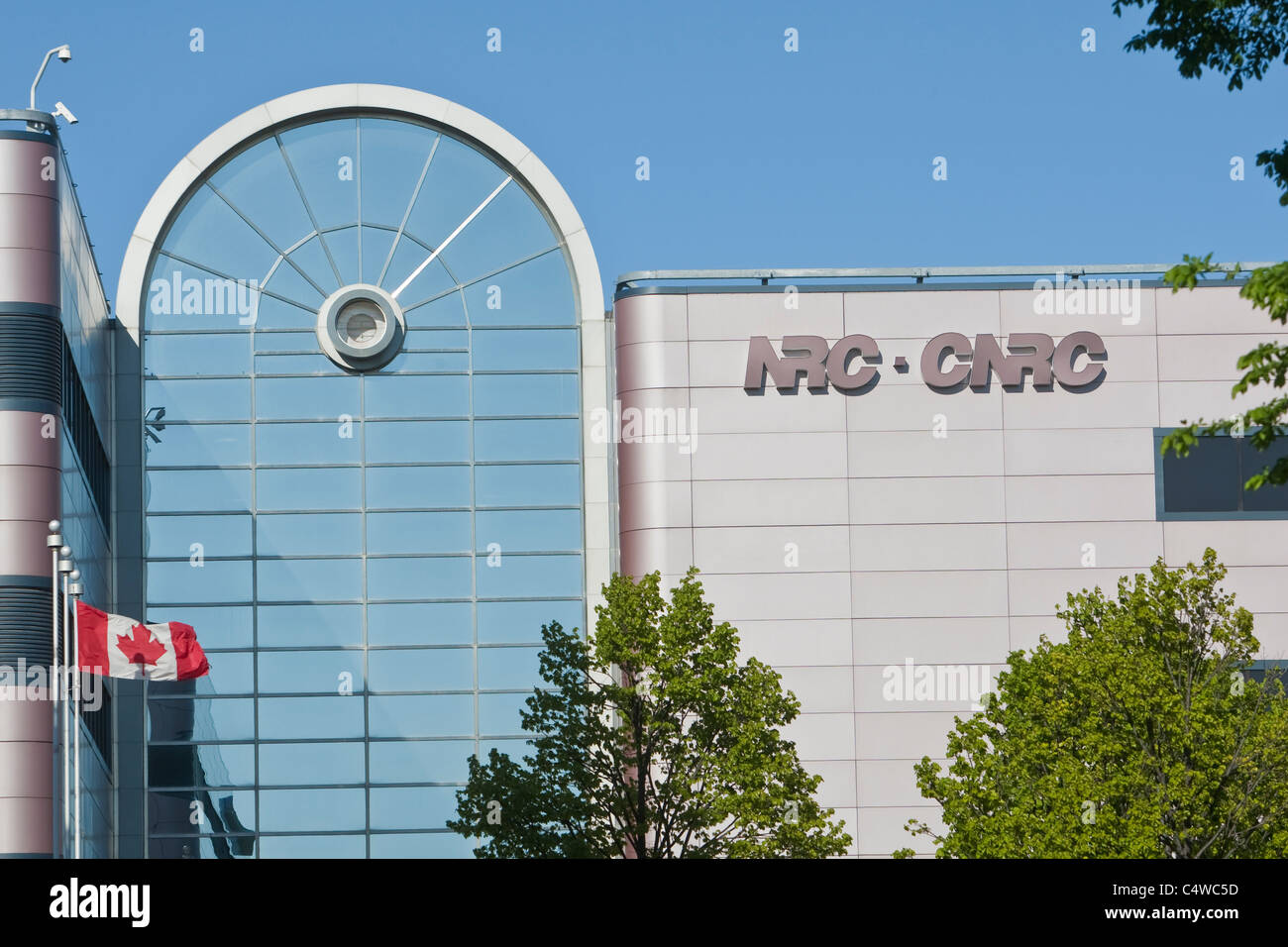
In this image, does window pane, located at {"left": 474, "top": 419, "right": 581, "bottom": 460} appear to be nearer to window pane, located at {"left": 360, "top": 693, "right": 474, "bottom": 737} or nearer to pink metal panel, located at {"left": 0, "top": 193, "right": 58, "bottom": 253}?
window pane, located at {"left": 360, "top": 693, "right": 474, "bottom": 737}

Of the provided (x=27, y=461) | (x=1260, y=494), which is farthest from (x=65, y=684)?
(x=1260, y=494)

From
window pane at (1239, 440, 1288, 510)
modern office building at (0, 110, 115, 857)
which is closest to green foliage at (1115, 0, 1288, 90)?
modern office building at (0, 110, 115, 857)

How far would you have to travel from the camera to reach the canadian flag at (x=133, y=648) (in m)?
28.8

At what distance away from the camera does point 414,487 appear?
42.6m

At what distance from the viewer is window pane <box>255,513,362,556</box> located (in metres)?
42.0

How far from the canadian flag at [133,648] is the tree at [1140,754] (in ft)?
46.0

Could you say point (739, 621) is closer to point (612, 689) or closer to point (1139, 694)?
point (612, 689)

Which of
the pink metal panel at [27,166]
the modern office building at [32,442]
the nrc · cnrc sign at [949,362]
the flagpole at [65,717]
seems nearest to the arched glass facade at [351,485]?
the nrc · cnrc sign at [949,362]

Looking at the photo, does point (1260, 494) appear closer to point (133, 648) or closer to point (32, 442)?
point (133, 648)

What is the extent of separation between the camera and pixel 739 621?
39.3 meters

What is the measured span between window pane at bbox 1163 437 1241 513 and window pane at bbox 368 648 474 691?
1757cm

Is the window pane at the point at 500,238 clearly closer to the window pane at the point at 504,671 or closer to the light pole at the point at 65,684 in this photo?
the window pane at the point at 504,671

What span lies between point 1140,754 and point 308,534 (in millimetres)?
22120
